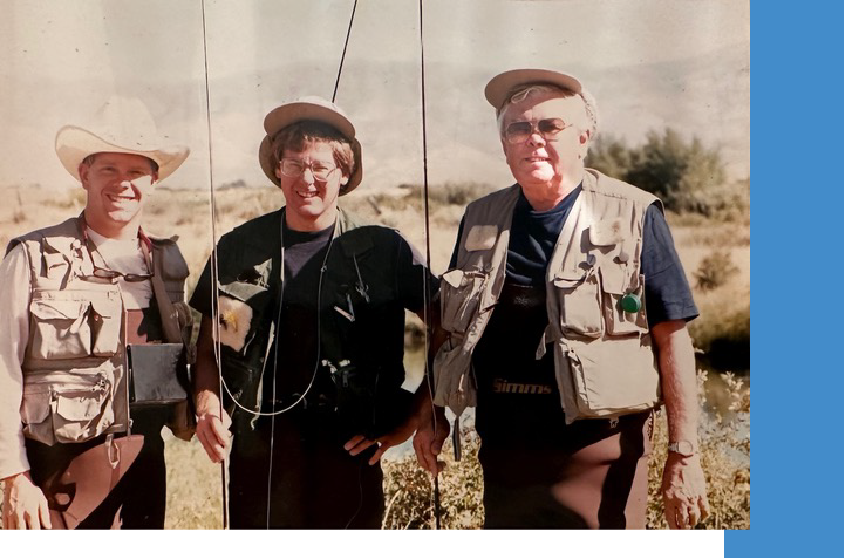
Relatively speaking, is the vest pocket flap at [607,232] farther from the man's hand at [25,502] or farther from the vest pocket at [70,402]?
the man's hand at [25,502]

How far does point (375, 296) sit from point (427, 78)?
3.10 feet

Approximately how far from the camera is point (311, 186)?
156 inches

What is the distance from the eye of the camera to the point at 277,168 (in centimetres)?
399

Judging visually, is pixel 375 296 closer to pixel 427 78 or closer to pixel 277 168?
pixel 277 168

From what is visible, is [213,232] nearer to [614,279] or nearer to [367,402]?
[367,402]

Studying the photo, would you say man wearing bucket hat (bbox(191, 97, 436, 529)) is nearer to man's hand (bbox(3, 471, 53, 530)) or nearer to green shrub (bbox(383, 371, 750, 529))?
green shrub (bbox(383, 371, 750, 529))

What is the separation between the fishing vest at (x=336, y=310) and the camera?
397 cm

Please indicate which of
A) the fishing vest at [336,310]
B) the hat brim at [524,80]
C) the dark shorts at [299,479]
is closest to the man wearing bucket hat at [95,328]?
the fishing vest at [336,310]

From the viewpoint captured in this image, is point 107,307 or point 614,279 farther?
point 107,307

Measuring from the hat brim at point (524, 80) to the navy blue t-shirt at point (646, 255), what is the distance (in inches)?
16.4

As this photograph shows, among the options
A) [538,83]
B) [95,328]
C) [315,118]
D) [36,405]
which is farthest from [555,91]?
[36,405]

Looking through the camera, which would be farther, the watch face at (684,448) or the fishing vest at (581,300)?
the watch face at (684,448)

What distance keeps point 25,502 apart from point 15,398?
18.1 inches

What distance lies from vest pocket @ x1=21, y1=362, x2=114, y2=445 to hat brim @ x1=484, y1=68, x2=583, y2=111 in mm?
1987
